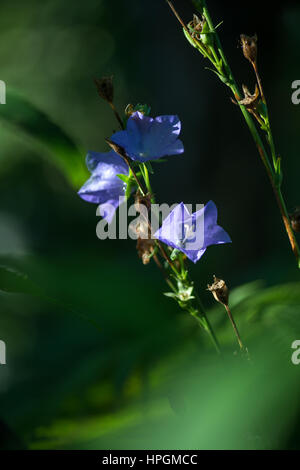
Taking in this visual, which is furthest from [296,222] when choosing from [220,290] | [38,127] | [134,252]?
[134,252]

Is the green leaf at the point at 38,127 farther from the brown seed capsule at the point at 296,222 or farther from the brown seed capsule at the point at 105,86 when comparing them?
the brown seed capsule at the point at 296,222

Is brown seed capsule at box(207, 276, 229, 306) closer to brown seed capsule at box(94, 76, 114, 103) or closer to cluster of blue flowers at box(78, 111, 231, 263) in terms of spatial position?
cluster of blue flowers at box(78, 111, 231, 263)

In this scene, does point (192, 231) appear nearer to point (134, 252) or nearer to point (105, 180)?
point (105, 180)

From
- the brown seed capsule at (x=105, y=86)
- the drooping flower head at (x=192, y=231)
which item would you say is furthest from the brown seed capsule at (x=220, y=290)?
the brown seed capsule at (x=105, y=86)

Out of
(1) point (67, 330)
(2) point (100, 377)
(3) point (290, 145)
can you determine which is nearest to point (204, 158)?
(3) point (290, 145)

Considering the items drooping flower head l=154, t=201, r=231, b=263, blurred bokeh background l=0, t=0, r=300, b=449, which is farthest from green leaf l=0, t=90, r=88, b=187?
drooping flower head l=154, t=201, r=231, b=263
